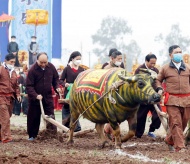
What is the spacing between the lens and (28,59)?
29516mm

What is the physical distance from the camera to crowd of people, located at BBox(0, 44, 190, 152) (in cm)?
1045

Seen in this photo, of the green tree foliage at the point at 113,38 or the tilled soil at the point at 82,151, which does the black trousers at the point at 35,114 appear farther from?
the green tree foliage at the point at 113,38

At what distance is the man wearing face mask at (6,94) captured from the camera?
1220cm

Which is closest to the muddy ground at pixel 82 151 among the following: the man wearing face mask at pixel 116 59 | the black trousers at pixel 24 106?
the man wearing face mask at pixel 116 59

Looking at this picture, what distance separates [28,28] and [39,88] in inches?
806

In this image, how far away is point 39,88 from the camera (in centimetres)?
1264

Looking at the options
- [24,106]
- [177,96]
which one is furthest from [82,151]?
[24,106]

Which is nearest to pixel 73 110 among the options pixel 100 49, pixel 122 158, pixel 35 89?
pixel 35 89

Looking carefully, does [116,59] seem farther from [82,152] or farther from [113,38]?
[113,38]

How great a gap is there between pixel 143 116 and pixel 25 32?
66.0ft

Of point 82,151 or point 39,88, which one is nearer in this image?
point 82,151

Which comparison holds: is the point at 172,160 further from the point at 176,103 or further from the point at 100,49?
the point at 100,49

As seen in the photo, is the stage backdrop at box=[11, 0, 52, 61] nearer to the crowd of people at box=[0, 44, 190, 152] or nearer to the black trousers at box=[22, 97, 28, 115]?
the black trousers at box=[22, 97, 28, 115]

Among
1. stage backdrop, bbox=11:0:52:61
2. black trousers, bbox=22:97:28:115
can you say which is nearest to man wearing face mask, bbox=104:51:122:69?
black trousers, bbox=22:97:28:115
